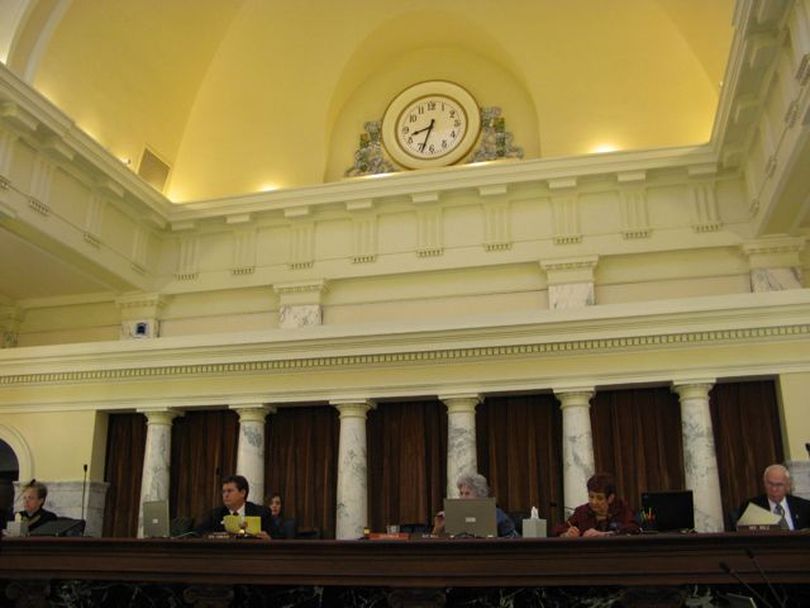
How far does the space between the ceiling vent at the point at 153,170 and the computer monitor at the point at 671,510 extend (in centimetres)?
1156

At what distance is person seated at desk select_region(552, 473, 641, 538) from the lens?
5.84 meters

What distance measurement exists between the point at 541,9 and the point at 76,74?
797cm

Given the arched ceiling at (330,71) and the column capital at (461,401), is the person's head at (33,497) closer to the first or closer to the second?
the column capital at (461,401)

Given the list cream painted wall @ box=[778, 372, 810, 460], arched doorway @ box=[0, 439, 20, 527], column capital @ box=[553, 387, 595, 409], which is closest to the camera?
cream painted wall @ box=[778, 372, 810, 460]

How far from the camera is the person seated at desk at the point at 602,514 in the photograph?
5836 millimetres

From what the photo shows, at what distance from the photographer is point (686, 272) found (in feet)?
41.9

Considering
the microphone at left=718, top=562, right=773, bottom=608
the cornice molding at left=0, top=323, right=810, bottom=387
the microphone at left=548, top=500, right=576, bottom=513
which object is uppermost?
the cornice molding at left=0, top=323, right=810, bottom=387

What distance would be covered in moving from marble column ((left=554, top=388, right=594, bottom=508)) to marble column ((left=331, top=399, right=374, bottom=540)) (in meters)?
2.26

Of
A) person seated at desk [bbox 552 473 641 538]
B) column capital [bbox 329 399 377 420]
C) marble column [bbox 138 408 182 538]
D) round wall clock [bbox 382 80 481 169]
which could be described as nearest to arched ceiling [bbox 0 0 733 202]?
round wall clock [bbox 382 80 481 169]

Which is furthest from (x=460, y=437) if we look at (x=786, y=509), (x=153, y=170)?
(x=153, y=170)

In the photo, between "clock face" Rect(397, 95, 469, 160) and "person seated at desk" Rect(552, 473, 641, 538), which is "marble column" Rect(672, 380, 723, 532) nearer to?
"person seated at desk" Rect(552, 473, 641, 538)

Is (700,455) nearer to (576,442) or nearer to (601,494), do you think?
(576,442)

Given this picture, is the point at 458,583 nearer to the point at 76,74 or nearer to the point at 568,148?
the point at 568,148

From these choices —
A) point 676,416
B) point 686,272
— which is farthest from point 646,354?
point 686,272
